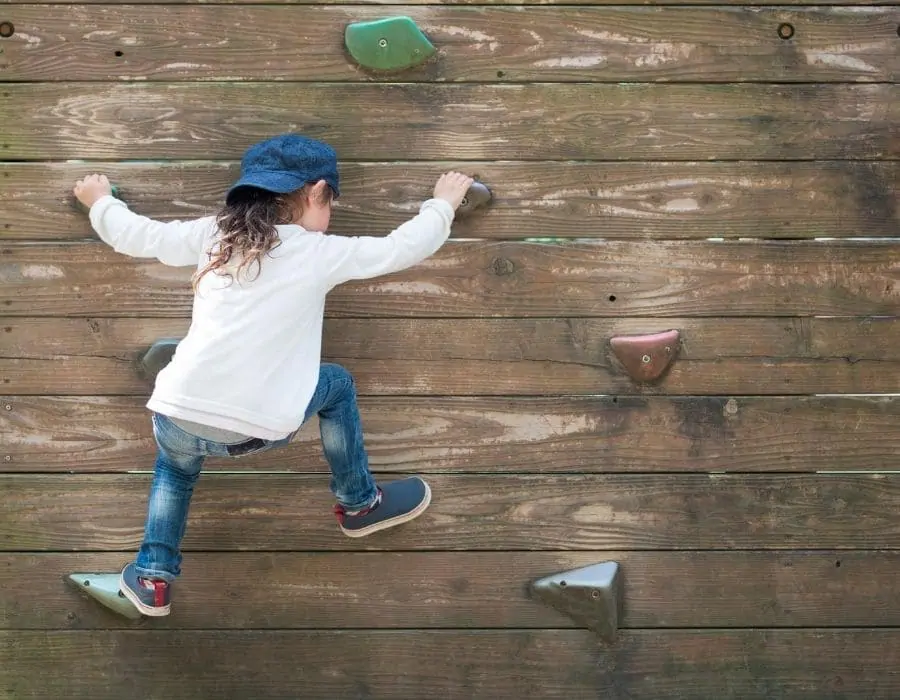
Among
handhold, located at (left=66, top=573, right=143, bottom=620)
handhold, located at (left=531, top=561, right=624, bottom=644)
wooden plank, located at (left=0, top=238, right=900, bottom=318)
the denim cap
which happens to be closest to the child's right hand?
wooden plank, located at (left=0, top=238, right=900, bottom=318)

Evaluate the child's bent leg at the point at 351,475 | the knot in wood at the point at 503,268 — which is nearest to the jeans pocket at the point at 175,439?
the child's bent leg at the point at 351,475

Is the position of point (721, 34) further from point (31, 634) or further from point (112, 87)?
point (31, 634)

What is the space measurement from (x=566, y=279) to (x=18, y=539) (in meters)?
1.30

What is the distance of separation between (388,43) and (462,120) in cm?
22

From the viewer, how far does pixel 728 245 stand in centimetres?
204

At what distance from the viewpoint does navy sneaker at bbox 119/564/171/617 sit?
1.83m

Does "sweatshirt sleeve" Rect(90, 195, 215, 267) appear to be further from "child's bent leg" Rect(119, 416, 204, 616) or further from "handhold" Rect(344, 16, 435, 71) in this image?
"handhold" Rect(344, 16, 435, 71)

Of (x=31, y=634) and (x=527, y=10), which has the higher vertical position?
(x=527, y=10)

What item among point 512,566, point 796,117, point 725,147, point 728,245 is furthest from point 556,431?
point 796,117

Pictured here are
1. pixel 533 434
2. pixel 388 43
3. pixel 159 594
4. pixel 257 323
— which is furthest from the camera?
pixel 533 434

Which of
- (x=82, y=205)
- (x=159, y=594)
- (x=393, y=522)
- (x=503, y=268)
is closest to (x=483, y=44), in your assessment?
(x=503, y=268)

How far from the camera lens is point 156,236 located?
6.03 feet

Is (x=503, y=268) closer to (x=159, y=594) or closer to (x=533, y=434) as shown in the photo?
(x=533, y=434)

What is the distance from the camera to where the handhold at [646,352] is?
2.02 m
